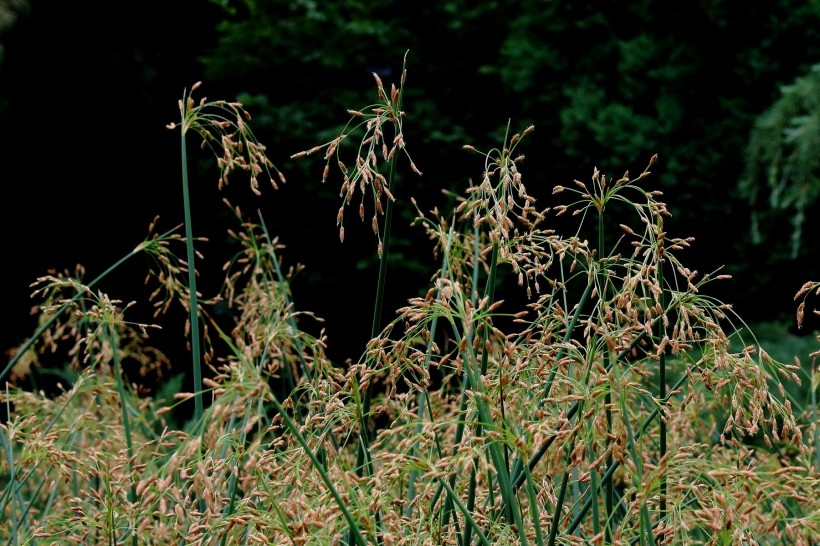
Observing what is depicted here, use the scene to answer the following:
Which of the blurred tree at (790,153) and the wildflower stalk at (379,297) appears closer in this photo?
the wildflower stalk at (379,297)

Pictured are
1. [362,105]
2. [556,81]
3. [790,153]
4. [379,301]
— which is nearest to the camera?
[379,301]

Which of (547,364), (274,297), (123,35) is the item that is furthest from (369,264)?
(547,364)

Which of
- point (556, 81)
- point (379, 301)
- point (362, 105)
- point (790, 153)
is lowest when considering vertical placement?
point (790, 153)

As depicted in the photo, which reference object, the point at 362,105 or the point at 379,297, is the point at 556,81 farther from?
the point at 379,297

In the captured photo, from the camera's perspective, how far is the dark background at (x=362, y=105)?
5062mm

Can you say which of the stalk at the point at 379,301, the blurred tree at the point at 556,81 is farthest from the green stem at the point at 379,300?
the blurred tree at the point at 556,81

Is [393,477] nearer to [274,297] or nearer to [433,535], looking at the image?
[433,535]

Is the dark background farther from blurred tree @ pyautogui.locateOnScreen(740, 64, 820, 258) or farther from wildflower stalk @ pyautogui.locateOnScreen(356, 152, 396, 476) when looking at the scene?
wildflower stalk @ pyautogui.locateOnScreen(356, 152, 396, 476)

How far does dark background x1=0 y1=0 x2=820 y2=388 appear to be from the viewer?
5.06 metres

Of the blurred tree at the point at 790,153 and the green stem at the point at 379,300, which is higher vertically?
the green stem at the point at 379,300

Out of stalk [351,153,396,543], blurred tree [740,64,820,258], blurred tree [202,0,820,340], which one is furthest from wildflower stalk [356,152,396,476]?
blurred tree [740,64,820,258]

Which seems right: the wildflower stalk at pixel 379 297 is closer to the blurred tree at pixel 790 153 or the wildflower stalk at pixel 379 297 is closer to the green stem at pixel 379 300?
the green stem at pixel 379 300

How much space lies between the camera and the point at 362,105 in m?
5.17

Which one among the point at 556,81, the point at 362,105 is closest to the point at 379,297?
the point at 362,105
